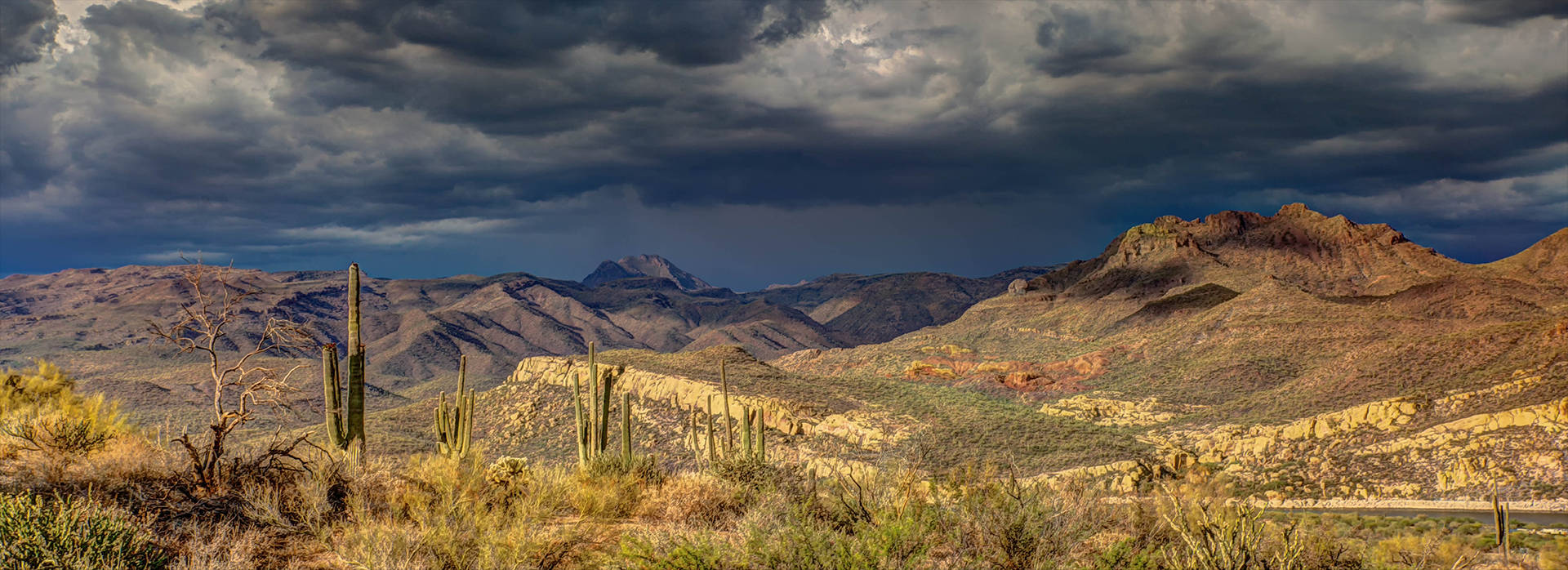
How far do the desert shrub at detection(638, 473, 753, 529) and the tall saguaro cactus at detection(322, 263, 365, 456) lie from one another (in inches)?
199

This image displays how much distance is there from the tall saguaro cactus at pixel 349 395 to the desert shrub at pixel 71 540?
17.2 ft

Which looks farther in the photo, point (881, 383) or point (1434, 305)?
point (1434, 305)

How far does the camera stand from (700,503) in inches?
538

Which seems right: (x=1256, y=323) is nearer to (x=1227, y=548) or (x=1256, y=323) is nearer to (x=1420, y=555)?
(x=1420, y=555)

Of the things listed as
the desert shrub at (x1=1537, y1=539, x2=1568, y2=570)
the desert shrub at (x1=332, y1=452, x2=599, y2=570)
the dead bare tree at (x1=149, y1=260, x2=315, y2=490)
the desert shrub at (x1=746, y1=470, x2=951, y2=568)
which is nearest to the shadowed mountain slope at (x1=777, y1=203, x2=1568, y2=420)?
the desert shrub at (x1=1537, y1=539, x2=1568, y2=570)

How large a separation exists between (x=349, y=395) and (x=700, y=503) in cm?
703

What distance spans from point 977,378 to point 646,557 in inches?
3189

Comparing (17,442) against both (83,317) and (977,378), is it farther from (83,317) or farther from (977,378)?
(83,317)

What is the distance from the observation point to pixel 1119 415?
6284 centimetres

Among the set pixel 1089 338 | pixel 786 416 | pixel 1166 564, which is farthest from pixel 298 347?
pixel 1089 338

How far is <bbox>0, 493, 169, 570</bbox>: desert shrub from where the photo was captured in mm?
8133

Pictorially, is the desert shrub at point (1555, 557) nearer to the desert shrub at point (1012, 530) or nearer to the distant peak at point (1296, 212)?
the desert shrub at point (1012, 530)

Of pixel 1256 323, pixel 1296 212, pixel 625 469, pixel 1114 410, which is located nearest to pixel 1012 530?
pixel 625 469

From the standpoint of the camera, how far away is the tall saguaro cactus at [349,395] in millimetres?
14898
